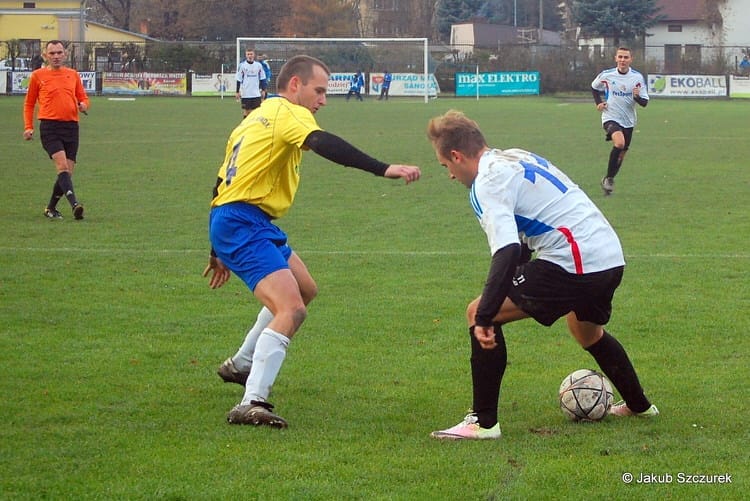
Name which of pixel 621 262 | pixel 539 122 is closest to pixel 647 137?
pixel 539 122

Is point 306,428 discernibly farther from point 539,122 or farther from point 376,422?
point 539,122

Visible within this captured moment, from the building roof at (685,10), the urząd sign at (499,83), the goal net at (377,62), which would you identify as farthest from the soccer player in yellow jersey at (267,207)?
the building roof at (685,10)

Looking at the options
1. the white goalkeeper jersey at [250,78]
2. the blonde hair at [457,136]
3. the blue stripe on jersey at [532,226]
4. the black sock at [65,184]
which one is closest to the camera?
the blonde hair at [457,136]

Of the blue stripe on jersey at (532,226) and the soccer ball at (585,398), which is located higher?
the blue stripe on jersey at (532,226)

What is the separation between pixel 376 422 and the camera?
5.61 metres

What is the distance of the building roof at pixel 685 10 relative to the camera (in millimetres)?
79875

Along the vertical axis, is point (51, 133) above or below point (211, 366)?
above

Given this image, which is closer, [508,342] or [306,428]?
[306,428]

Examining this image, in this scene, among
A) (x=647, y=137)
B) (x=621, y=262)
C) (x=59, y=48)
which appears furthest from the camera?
(x=647, y=137)

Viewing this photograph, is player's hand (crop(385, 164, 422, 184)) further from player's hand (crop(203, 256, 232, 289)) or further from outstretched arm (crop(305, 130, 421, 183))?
player's hand (crop(203, 256, 232, 289))

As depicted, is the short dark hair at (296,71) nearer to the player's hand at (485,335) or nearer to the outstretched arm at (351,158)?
the outstretched arm at (351,158)

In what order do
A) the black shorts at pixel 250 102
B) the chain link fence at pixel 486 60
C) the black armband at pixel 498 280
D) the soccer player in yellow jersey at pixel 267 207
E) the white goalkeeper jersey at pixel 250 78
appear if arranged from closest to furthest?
the black armband at pixel 498 280, the soccer player in yellow jersey at pixel 267 207, the white goalkeeper jersey at pixel 250 78, the black shorts at pixel 250 102, the chain link fence at pixel 486 60

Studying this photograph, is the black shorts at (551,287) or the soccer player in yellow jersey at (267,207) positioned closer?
the black shorts at (551,287)

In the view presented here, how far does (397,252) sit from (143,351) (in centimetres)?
443
